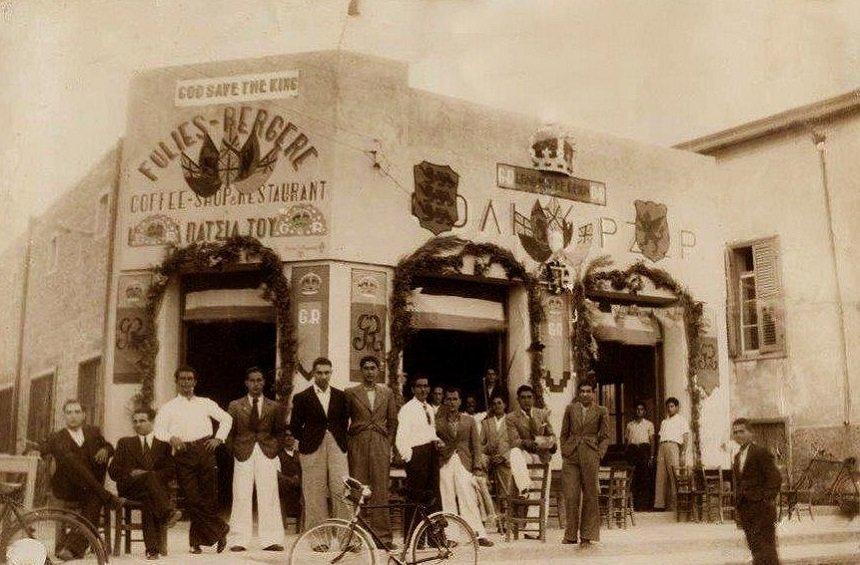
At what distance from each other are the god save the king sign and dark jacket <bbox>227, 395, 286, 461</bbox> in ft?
8.17

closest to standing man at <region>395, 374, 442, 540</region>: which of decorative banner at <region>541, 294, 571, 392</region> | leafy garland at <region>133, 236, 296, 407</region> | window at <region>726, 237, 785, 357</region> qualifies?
leafy garland at <region>133, 236, 296, 407</region>

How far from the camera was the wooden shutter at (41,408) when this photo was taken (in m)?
14.7

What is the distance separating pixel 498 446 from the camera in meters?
11.1

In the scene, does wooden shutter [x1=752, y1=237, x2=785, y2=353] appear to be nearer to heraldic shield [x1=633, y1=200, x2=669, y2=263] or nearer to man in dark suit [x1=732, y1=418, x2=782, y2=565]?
heraldic shield [x1=633, y1=200, x2=669, y2=263]

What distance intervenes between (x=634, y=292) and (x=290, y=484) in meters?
6.13

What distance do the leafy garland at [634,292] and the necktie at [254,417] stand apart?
533 centimetres

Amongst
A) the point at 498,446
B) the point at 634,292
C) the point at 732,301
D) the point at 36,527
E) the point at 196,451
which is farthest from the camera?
the point at 732,301

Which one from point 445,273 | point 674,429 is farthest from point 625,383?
point 445,273

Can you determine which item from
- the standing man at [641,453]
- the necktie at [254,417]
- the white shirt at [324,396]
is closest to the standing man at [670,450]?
the standing man at [641,453]

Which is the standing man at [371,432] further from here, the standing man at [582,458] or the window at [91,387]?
the window at [91,387]

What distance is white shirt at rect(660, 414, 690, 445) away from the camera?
13750 millimetres

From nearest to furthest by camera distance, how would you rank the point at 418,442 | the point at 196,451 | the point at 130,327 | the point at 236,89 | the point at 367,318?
1. the point at 196,451
2. the point at 418,442
3. the point at 367,318
4. the point at 130,327
5. the point at 236,89

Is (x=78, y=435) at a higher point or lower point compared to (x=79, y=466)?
higher

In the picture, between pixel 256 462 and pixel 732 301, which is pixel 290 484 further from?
pixel 732 301
